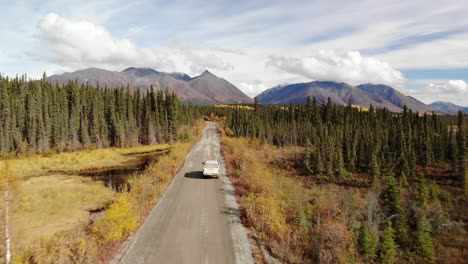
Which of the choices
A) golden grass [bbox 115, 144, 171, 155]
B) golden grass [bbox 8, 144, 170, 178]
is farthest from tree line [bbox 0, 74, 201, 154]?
golden grass [bbox 8, 144, 170, 178]

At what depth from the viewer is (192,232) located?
17.1 m

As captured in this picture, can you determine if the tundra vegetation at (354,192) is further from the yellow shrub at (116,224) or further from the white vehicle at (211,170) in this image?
the yellow shrub at (116,224)

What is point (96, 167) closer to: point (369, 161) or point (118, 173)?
point (118, 173)

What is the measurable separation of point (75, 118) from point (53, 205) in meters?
62.9

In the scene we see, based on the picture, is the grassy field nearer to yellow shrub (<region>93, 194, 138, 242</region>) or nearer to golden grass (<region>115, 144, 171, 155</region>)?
yellow shrub (<region>93, 194, 138, 242</region>)

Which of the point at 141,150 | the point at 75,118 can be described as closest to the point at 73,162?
the point at 141,150

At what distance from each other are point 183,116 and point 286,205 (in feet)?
367

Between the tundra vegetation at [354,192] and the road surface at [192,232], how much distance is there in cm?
143

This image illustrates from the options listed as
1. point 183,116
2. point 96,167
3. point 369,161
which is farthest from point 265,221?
point 183,116

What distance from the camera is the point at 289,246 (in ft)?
49.5

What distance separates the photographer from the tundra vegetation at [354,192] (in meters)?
18.0

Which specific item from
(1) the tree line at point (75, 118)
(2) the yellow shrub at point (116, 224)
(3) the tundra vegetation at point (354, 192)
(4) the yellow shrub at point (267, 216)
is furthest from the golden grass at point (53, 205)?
(1) the tree line at point (75, 118)

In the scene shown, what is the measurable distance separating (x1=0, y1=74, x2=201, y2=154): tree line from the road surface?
64711 millimetres

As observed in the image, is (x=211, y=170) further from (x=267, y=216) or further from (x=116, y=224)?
(x=116, y=224)
